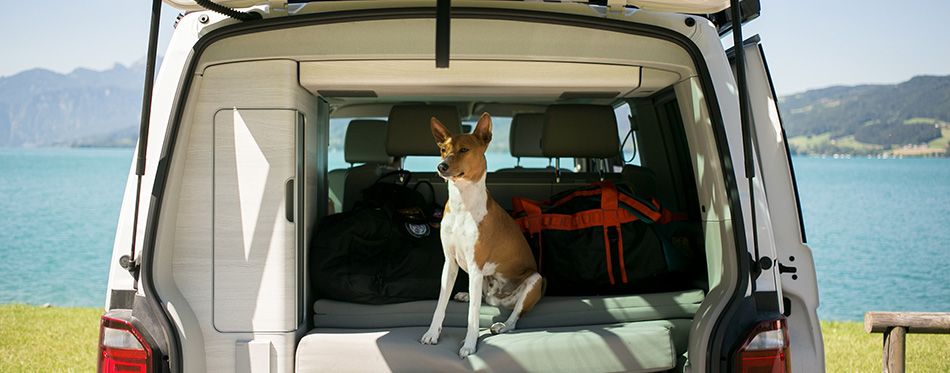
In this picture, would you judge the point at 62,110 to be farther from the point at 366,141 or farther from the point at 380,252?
the point at 380,252

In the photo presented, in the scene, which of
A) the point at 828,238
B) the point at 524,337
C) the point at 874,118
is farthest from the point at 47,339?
the point at 874,118

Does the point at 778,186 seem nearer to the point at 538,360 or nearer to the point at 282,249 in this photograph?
→ the point at 538,360

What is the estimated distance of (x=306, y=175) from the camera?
235cm

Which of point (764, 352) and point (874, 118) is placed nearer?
point (764, 352)

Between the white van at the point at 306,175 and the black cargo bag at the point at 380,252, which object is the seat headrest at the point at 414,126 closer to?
the black cargo bag at the point at 380,252

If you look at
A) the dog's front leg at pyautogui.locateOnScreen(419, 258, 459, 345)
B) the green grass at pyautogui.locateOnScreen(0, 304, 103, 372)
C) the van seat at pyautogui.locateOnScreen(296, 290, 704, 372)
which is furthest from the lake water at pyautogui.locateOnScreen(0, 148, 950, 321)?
the dog's front leg at pyautogui.locateOnScreen(419, 258, 459, 345)

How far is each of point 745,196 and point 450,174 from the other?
100cm


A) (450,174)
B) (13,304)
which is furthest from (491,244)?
(13,304)

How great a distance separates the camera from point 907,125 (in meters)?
24.8

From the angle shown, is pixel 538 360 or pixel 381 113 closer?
pixel 538 360

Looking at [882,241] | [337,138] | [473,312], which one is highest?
[337,138]

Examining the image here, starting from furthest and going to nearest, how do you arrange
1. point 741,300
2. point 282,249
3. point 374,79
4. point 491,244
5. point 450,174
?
1. point 491,244
2. point 450,174
3. point 374,79
4. point 282,249
5. point 741,300

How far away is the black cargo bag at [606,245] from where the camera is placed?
281 centimetres

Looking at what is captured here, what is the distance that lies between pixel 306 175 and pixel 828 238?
22493 mm
